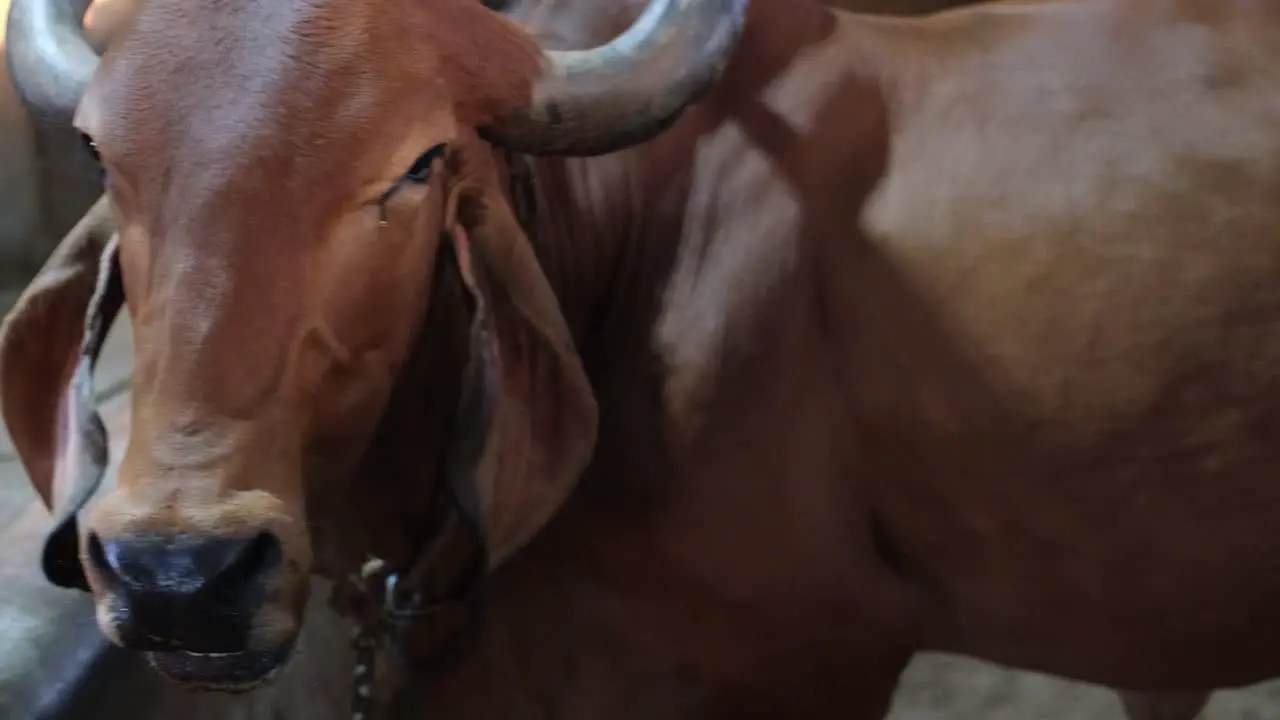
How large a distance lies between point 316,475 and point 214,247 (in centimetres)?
16

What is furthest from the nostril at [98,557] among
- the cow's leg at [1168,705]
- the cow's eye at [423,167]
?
the cow's leg at [1168,705]

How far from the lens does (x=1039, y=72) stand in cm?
94

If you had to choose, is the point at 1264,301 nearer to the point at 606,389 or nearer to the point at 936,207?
the point at 936,207

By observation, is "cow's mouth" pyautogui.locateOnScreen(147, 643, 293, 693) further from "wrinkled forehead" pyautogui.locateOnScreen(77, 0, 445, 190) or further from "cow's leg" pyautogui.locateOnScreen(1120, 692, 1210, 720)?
"cow's leg" pyautogui.locateOnScreen(1120, 692, 1210, 720)

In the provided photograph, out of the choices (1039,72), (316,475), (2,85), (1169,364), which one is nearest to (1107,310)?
(1169,364)

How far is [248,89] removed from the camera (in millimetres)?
683

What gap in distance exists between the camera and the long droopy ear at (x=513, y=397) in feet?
2.63

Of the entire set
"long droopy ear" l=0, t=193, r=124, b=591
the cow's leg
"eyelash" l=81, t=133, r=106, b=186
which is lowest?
the cow's leg

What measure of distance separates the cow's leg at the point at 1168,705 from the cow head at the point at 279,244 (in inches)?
37.4

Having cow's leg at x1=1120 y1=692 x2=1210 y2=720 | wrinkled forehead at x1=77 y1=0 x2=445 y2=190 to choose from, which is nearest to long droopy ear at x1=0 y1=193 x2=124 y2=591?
wrinkled forehead at x1=77 y1=0 x2=445 y2=190

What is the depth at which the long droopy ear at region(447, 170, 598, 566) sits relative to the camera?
0.80 m

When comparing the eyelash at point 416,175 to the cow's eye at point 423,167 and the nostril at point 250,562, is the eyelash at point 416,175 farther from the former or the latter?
the nostril at point 250,562

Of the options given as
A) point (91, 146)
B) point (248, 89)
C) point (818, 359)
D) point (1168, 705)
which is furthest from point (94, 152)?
point (1168, 705)

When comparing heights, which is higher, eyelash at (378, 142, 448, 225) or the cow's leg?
eyelash at (378, 142, 448, 225)
